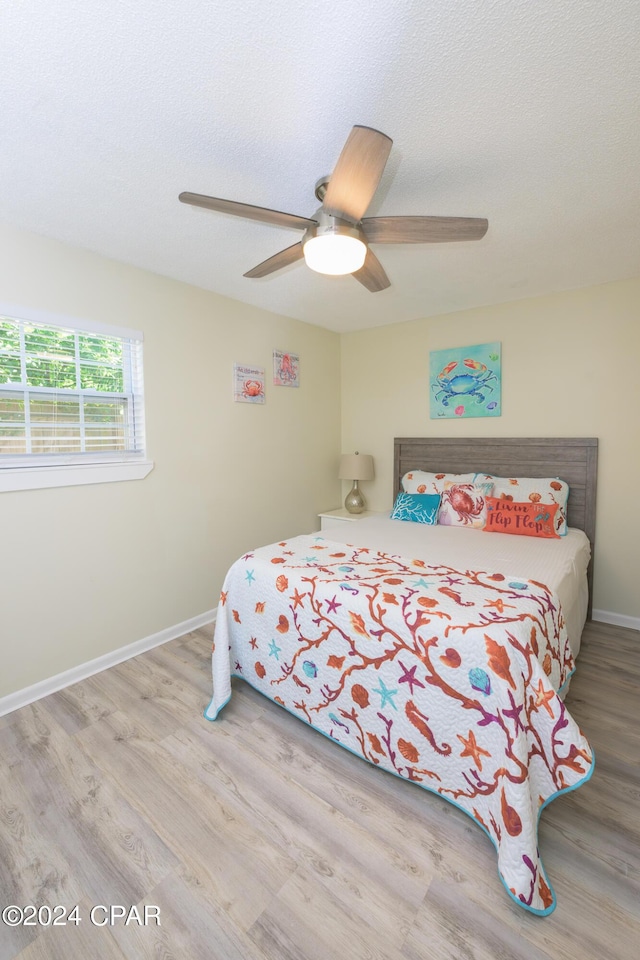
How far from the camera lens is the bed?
4.35 feet

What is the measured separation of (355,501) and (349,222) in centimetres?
268

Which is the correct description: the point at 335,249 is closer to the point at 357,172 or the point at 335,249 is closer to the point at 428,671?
the point at 357,172

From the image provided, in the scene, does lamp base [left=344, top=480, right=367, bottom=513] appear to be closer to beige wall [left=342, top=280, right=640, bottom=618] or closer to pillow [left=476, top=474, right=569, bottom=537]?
beige wall [left=342, top=280, right=640, bottom=618]

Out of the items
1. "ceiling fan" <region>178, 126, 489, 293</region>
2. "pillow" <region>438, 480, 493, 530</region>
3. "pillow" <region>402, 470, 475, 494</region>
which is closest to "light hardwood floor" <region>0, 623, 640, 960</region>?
"pillow" <region>438, 480, 493, 530</region>

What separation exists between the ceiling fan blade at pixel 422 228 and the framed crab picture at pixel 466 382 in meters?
1.79

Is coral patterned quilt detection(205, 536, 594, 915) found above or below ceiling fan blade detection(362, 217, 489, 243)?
below

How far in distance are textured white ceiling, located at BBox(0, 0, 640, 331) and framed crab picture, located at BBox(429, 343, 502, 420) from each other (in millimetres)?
1108

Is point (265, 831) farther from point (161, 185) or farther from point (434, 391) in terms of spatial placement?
point (434, 391)

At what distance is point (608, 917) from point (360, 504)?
2983 mm

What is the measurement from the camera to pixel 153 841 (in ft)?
4.68

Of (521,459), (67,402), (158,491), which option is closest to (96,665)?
(158,491)

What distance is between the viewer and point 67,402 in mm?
2318

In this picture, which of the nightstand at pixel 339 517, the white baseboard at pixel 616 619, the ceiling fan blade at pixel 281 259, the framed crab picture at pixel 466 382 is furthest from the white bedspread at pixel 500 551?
the ceiling fan blade at pixel 281 259

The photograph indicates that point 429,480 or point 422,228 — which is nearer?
point 422,228
